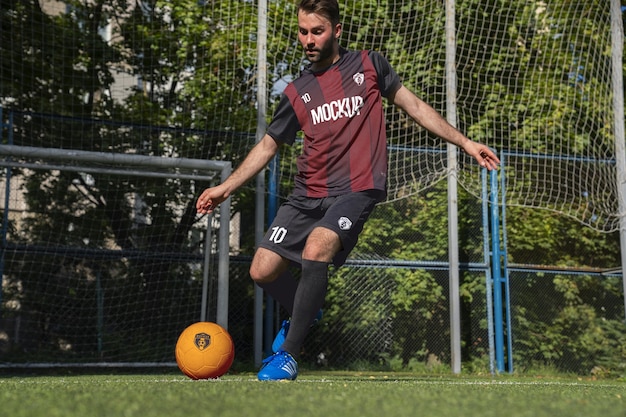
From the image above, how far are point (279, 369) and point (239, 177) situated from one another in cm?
124

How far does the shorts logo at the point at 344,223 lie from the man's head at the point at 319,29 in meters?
1.03

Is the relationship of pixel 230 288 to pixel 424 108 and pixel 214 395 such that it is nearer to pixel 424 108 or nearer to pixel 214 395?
pixel 424 108

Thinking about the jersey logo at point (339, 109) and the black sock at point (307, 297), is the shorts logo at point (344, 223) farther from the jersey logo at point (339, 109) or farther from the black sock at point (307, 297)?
the jersey logo at point (339, 109)

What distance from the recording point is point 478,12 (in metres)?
9.51

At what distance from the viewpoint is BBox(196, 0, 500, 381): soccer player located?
4.17m

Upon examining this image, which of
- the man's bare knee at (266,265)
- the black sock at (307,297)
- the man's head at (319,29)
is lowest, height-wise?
the black sock at (307,297)

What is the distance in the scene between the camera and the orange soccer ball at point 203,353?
13.6 ft

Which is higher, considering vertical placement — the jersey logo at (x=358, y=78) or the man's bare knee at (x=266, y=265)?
the jersey logo at (x=358, y=78)

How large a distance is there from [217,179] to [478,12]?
12.8 ft

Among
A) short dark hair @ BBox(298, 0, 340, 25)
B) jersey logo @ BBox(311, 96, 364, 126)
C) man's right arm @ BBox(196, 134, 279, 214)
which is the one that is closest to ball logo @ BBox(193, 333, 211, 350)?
man's right arm @ BBox(196, 134, 279, 214)

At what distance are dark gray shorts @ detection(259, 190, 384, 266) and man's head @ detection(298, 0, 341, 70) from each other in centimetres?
85

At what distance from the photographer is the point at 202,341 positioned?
13.7 ft

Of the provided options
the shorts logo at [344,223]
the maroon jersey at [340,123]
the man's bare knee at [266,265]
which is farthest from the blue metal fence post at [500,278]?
the shorts logo at [344,223]

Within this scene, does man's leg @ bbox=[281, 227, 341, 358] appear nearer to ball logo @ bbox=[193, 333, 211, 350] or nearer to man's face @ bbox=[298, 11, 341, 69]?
ball logo @ bbox=[193, 333, 211, 350]
